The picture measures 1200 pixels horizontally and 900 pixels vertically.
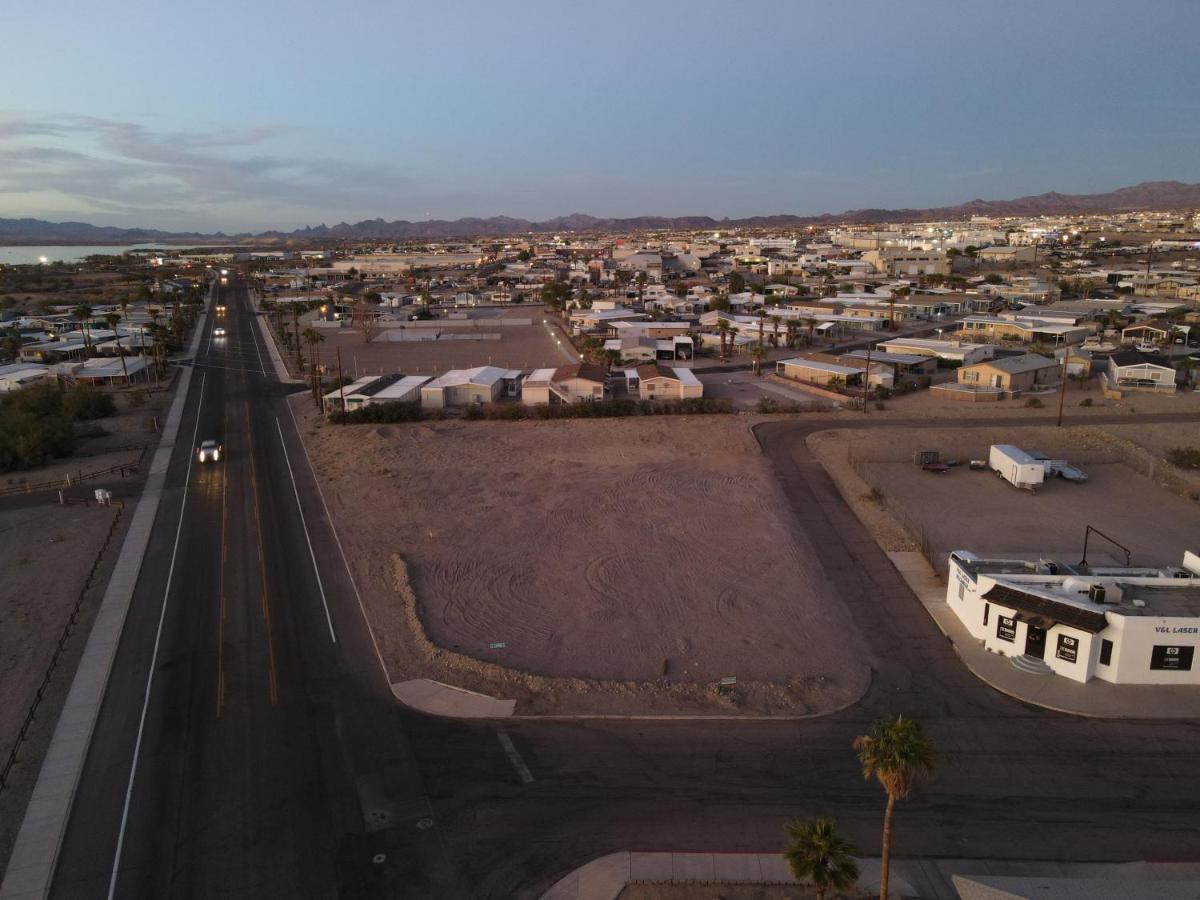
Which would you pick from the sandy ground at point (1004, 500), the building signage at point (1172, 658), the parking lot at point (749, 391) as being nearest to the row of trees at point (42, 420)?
the parking lot at point (749, 391)

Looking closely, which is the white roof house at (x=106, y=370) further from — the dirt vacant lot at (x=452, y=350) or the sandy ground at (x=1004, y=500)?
the sandy ground at (x=1004, y=500)

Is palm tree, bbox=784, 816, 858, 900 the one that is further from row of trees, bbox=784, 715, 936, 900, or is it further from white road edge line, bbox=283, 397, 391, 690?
white road edge line, bbox=283, 397, 391, 690

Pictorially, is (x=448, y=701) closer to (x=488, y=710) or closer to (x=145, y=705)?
(x=488, y=710)

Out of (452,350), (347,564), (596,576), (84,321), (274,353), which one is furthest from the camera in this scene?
(274,353)

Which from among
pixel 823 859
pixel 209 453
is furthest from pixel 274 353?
pixel 823 859

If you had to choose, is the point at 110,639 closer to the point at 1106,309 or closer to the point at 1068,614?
the point at 1068,614

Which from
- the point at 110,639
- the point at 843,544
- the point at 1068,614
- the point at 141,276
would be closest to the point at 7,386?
the point at 110,639
